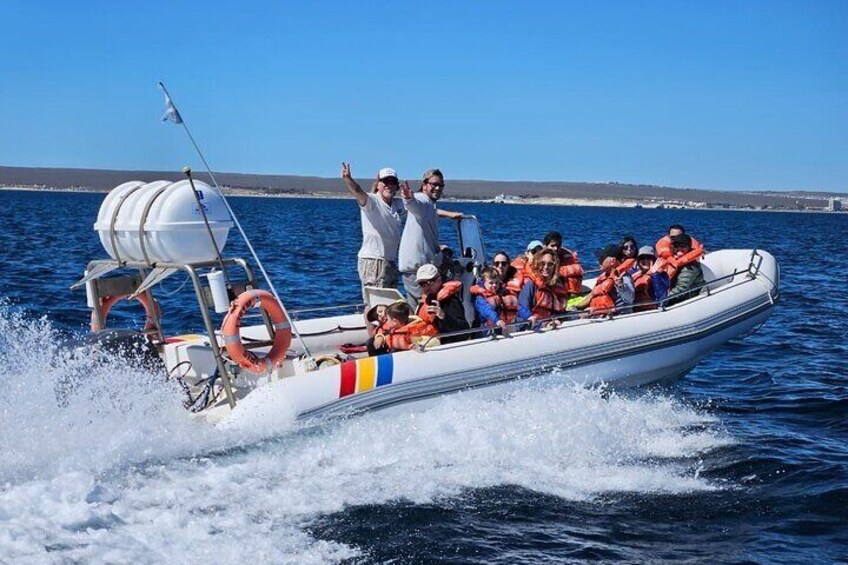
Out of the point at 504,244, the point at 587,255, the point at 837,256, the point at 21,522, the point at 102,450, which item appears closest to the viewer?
the point at 21,522

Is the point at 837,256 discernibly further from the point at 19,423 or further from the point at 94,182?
the point at 94,182

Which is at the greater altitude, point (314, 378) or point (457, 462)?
point (314, 378)

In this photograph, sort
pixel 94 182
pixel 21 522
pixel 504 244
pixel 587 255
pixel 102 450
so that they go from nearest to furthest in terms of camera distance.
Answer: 1. pixel 21 522
2. pixel 102 450
3. pixel 587 255
4. pixel 504 244
5. pixel 94 182

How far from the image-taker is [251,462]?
648cm

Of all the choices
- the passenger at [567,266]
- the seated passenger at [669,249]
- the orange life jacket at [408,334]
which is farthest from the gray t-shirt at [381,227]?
the seated passenger at [669,249]

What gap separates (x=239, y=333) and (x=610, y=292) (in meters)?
3.80

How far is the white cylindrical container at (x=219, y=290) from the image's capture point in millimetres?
7234

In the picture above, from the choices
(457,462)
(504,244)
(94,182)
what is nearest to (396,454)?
(457,462)

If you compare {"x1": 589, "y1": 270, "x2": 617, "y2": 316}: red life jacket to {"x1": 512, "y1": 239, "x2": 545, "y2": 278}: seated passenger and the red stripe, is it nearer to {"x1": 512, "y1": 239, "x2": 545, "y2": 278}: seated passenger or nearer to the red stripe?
{"x1": 512, "y1": 239, "x2": 545, "y2": 278}: seated passenger

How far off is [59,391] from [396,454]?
2.35 metres

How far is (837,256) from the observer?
33.8 m

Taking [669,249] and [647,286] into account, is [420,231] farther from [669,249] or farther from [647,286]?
[669,249]

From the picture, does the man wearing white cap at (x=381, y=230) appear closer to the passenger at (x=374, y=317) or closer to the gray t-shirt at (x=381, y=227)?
the gray t-shirt at (x=381, y=227)

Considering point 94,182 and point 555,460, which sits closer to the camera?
Answer: point 555,460
